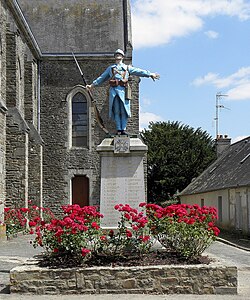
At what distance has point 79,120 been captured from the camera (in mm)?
29094

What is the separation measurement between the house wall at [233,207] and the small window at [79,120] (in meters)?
7.47

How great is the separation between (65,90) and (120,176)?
63.6ft

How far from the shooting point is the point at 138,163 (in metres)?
10.3

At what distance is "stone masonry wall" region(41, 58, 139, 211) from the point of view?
28.4 m

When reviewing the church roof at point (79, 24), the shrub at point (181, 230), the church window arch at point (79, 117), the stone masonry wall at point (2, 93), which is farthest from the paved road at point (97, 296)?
the church roof at point (79, 24)

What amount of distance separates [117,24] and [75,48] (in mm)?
2805

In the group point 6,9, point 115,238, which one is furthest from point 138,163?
point 6,9

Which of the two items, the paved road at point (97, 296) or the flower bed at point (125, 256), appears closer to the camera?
the paved road at point (97, 296)

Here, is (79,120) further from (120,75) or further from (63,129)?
(120,75)

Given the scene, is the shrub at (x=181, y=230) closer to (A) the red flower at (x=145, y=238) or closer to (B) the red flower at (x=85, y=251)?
(A) the red flower at (x=145, y=238)

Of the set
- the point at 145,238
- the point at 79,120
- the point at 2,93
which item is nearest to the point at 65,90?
the point at 79,120

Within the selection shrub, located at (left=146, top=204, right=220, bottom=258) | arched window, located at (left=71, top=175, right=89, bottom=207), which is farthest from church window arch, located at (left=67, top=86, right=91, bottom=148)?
shrub, located at (left=146, top=204, right=220, bottom=258)

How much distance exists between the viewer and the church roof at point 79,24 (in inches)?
1176

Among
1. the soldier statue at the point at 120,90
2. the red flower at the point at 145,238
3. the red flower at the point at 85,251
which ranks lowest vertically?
the red flower at the point at 85,251
